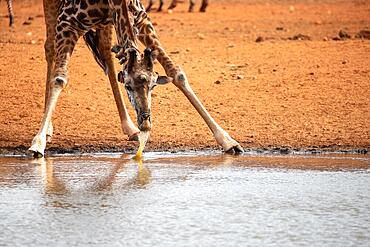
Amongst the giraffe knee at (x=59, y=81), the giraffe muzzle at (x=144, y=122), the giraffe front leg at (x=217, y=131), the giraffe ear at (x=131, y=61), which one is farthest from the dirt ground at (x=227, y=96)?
the giraffe ear at (x=131, y=61)

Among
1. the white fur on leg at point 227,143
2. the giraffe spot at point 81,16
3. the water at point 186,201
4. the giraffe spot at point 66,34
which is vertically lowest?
the white fur on leg at point 227,143

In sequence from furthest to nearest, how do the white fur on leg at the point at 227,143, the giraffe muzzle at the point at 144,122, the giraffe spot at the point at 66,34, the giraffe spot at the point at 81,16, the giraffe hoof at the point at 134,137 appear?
the giraffe hoof at the point at 134,137, the giraffe spot at the point at 66,34, the giraffe spot at the point at 81,16, the white fur on leg at the point at 227,143, the giraffe muzzle at the point at 144,122

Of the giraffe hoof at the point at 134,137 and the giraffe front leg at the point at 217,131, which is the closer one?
the giraffe front leg at the point at 217,131

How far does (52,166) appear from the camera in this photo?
812cm

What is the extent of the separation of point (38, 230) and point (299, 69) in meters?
7.15

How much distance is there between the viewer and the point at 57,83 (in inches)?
361

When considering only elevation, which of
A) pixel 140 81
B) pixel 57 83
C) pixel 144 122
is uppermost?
pixel 140 81

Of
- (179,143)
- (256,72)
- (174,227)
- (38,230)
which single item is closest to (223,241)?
(174,227)

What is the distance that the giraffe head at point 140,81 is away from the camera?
8.23 metres

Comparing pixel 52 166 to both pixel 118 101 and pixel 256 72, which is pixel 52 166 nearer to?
pixel 118 101

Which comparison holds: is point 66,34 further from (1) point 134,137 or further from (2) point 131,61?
(2) point 131,61

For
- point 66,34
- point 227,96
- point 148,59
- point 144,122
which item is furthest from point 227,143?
point 227,96

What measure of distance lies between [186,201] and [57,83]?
2.87 meters

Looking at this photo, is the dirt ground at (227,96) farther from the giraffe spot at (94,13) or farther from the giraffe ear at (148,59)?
the giraffe spot at (94,13)
